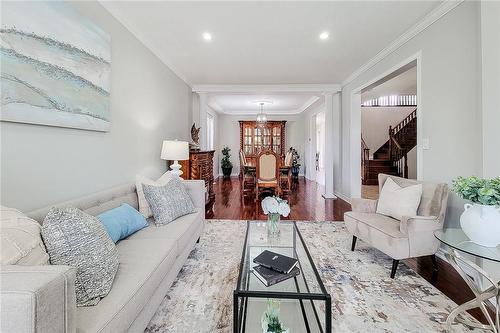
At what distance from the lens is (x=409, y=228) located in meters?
2.03

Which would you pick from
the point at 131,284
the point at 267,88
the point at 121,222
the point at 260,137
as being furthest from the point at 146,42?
the point at 260,137

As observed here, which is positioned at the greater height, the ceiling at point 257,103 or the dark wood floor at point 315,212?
the ceiling at point 257,103

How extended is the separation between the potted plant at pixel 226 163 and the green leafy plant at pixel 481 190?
7931 millimetres

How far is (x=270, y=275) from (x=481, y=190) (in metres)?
1.31

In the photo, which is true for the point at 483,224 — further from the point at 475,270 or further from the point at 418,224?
the point at 418,224

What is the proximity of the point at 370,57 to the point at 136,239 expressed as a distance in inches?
160

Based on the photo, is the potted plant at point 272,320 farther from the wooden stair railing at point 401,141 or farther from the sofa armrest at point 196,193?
the wooden stair railing at point 401,141

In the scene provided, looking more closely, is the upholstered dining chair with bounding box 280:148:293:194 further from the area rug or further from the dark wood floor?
the area rug

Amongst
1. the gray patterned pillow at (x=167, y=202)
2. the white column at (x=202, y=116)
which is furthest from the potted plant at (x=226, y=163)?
the gray patterned pillow at (x=167, y=202)

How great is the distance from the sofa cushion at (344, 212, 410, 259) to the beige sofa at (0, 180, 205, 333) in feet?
5.47

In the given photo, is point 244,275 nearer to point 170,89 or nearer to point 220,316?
point 220,316

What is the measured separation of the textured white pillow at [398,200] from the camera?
7.61 ft

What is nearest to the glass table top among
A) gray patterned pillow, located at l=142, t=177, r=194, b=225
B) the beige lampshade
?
gray patterned pillow, located at l=142, t=177, r=194, b=225

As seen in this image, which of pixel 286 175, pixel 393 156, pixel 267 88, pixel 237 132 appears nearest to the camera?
pixel 267 88
